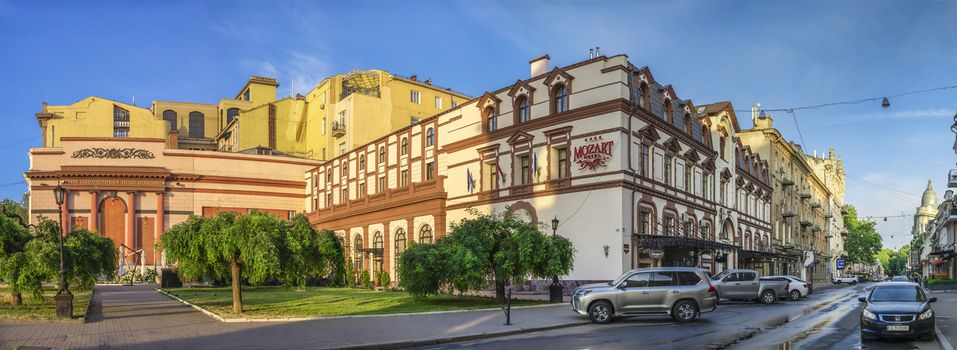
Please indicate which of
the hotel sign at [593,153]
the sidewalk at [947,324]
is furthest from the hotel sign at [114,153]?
the sidewalk at [947,324]

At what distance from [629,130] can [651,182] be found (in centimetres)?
420

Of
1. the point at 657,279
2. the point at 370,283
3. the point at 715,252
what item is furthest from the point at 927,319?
the point at 370,283

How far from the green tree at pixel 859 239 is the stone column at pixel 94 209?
118148 millimetres

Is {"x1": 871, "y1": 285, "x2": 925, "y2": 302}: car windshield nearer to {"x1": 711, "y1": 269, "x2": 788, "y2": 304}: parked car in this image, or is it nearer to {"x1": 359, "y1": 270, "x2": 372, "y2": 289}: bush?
{"x1": 711, "y1": 269, "x2": 788, "y2": 304}: parked car

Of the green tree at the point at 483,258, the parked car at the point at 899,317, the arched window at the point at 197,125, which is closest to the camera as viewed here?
the parked car at the point at 899,317

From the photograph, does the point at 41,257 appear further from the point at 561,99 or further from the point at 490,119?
the point at 490,119

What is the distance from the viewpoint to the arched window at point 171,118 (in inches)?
3514

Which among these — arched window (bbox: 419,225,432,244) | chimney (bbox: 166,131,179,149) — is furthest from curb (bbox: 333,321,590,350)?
chimney (bbox: 166,131,179,149)

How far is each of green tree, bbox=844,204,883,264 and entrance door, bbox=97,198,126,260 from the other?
11592cm

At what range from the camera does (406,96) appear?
71000 mm

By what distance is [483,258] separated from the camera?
2886 cm

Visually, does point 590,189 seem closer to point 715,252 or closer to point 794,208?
point 715,252

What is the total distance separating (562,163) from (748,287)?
1175 cm

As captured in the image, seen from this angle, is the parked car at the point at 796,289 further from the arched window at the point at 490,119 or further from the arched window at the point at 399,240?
the arched window at the point at 399,240
